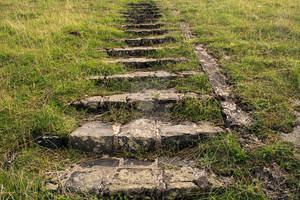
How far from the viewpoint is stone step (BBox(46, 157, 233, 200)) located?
1891 millimetres

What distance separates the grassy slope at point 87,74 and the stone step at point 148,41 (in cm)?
52

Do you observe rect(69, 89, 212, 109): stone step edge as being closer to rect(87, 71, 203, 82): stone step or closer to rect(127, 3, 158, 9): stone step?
rect(87, 71, 203, 82): stone step

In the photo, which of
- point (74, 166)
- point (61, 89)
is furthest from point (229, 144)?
point (61, 89)

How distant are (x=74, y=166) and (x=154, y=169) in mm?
867

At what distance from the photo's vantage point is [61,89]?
3.22m

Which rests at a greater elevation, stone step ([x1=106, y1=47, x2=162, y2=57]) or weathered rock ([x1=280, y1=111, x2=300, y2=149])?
stone step ([x1=106, y1=47, x2=162, y2=57])

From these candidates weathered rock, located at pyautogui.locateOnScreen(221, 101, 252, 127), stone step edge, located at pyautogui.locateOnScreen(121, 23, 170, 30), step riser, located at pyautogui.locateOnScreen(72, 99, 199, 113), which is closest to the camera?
weathered rock, located at pyautogui.locateOnScreen(221, 101, 252, 127)

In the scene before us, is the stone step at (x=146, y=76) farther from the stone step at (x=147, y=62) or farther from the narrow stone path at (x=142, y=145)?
the stone step at (x=147, y=62)

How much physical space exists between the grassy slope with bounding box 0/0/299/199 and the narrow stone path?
151 mm

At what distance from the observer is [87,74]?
367cm

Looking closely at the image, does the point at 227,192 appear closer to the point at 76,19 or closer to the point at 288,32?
the point at 288,32

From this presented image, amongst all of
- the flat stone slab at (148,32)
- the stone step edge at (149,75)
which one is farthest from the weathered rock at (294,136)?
the flat stone slab at (148,32)

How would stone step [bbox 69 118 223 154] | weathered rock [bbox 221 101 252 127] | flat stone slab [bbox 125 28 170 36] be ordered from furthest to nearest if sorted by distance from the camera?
flat stone slab [bbox 125 28 170 36]
weathered rock [bbox 221 101 252 127]
stone step [bbox 69 118 223 154]

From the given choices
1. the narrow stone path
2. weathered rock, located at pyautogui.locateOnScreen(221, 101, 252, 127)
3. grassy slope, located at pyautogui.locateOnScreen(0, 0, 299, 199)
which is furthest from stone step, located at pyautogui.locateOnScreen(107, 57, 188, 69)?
weathered rock, located at pyautogui.locateOnScreen(221, 101, 252, 127)
